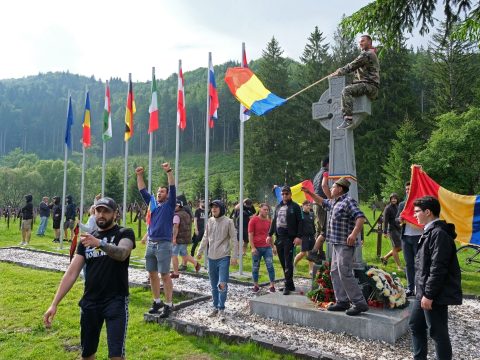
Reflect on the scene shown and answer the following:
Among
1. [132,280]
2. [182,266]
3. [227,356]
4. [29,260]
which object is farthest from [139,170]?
[29,260]

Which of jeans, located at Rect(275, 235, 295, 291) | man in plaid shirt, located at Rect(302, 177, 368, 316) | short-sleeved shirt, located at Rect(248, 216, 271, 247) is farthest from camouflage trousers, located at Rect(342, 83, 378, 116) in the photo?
short-sleeved shirt, located at Rect(248, 216, 271, 247)

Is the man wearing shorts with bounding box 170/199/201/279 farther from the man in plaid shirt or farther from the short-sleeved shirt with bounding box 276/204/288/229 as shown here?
the man in plaid shirt

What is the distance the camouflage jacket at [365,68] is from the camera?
634 centimetres

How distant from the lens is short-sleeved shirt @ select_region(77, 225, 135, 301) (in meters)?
3.44

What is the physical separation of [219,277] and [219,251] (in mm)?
420

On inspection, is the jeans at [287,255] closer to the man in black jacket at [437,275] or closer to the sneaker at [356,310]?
the sneaker at [356,310]

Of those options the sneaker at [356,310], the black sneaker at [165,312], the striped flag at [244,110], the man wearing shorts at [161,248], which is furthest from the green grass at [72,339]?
the striped flag at [244,110]

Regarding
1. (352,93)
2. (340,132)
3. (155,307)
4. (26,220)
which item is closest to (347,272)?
(340,132)

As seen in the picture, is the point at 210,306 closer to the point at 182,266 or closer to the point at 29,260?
the point at 182,266

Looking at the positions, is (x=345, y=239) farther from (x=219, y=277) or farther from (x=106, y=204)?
(x=106, y=204)

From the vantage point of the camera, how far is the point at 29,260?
1204 centimetres

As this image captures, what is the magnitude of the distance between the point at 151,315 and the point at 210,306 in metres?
1.14

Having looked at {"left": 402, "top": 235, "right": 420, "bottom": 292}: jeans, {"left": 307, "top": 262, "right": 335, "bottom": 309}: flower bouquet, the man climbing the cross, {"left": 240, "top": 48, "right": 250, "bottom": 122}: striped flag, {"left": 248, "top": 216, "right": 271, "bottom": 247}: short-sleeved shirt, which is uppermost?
{"left": 240, "top": 48, "right": 250, "bottom": 122}: striped flag

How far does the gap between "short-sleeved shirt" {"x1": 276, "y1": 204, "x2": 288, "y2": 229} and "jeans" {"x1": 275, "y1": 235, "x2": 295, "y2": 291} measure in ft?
0.66
